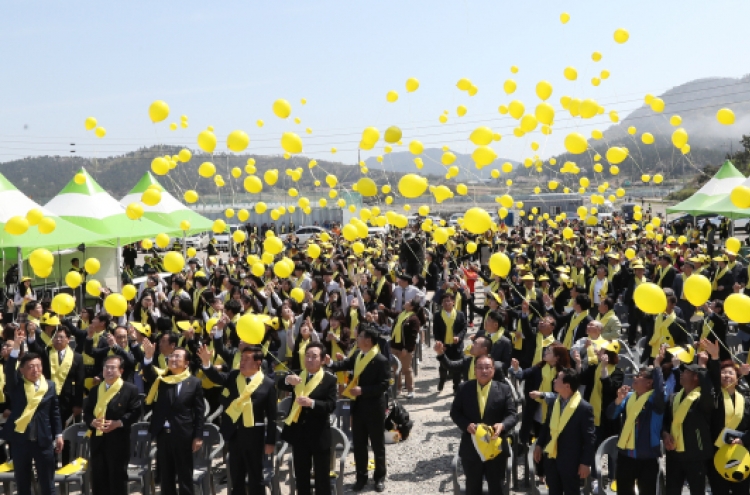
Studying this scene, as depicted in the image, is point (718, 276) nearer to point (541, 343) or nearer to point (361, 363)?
point (541, 343)

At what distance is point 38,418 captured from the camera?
5.55 meters

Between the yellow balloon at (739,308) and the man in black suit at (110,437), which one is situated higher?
the yellow balloon at (739,308)

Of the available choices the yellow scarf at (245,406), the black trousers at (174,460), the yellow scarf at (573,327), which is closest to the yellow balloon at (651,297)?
the yellow scarf at (573,327)

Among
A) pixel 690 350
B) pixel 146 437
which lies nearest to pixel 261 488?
pixel 146 437

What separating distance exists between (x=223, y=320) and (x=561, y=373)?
11.8 ft

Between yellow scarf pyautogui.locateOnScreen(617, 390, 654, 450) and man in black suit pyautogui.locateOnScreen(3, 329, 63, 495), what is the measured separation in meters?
4.34

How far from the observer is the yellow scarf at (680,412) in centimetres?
485

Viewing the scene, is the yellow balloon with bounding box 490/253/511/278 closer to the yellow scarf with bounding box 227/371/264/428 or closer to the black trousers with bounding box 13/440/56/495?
the yellow scarf with bounding box 227/371/264/428

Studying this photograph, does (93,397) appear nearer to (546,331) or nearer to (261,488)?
(261,488)

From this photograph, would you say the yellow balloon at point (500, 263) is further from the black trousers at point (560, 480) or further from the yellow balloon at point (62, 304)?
the yellow balloon at point (62, 304)

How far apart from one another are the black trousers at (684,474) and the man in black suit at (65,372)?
523 centimetres

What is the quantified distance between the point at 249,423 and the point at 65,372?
7.72ft

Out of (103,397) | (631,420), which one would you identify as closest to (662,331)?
(631,420)

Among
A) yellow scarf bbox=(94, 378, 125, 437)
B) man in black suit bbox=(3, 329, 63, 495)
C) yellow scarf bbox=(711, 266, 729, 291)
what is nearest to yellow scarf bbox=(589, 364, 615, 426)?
yellow scarf bbox=(94, 378, 125, 437)
